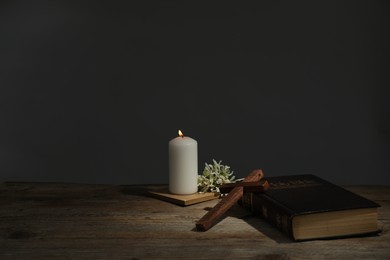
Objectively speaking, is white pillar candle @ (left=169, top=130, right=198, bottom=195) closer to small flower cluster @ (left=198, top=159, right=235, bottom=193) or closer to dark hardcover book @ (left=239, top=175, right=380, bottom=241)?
small flower cluster @ (left=198, top=159, right=235, bottom=193)

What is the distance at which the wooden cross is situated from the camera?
1121 millimetres

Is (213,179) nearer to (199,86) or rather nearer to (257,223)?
(257,223)

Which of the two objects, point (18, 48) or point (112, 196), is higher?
point (18, 48)

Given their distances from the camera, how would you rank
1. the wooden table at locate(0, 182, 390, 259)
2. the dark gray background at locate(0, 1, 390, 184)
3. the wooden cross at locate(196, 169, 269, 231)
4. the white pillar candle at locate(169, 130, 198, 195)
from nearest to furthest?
the wooden table at locate(0, 182, 390, 259)
the wooden cross at locate(196, 169, 269, 231)
the white pillar candle at locate(169, 130, 198, 195)
the dark gray background at locate(0, 1, 390, 184)

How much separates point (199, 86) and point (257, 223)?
160 centimetres

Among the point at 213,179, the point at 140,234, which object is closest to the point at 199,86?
the point at 213,179

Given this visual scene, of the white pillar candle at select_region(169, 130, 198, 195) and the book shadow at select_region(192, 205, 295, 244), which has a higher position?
the white pillar candle at select_region(169, 130, 198, 195)

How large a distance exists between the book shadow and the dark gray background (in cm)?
141

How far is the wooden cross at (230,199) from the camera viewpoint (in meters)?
1.12

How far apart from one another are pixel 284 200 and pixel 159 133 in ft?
5.52

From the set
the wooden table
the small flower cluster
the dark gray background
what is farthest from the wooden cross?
the dark gray background

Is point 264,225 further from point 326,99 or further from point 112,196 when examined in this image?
point 326,99

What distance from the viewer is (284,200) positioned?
111 centimetres

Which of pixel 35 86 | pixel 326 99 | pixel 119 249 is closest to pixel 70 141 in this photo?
pixel 35 86
